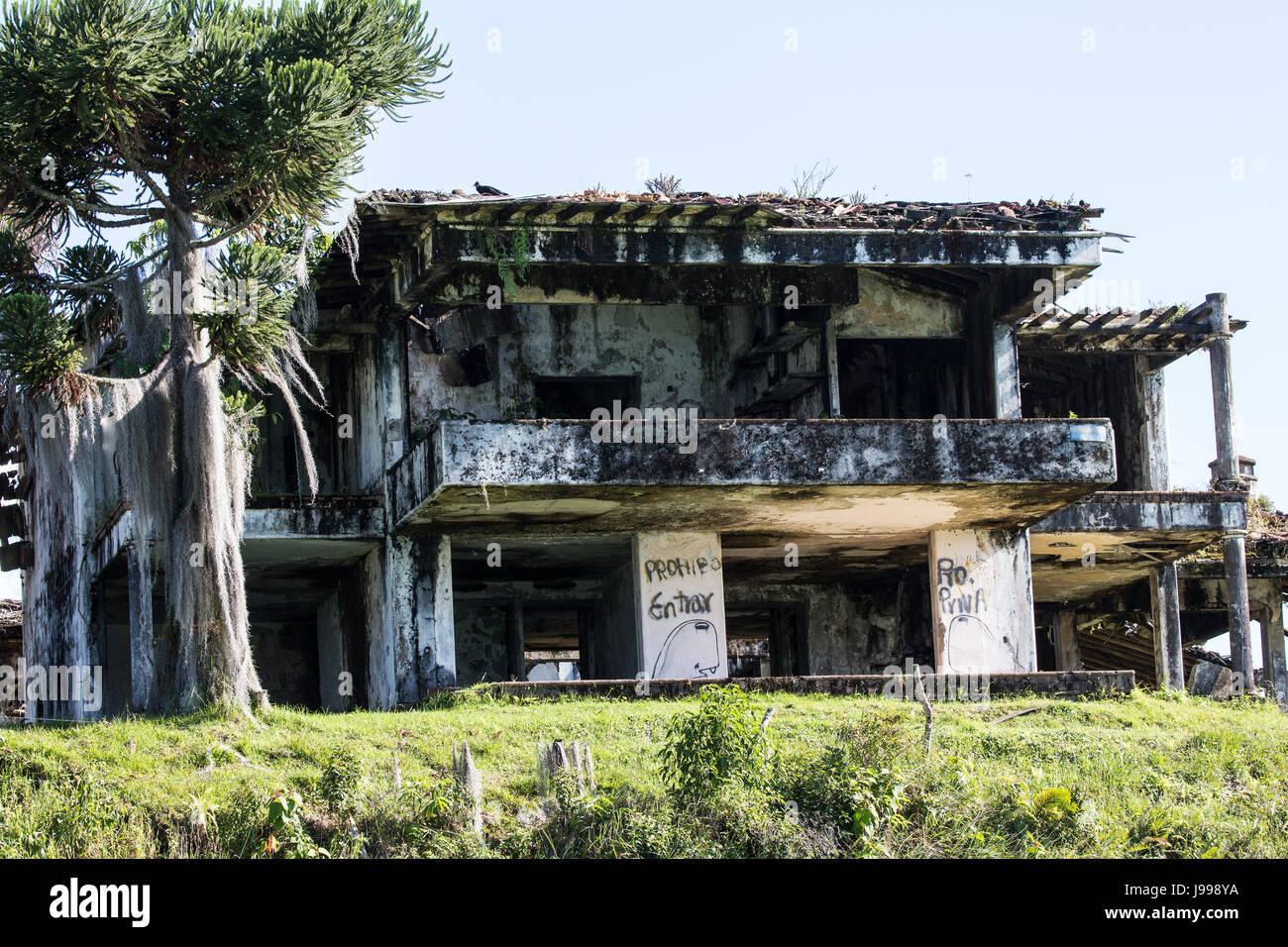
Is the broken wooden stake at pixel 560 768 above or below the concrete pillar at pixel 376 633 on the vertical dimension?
below

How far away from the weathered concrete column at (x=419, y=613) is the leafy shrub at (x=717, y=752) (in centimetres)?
730

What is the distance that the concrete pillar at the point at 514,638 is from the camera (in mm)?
27286

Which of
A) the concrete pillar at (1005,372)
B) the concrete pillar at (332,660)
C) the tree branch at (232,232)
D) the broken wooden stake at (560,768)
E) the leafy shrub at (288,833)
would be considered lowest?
the leafy shrub at (288,833)

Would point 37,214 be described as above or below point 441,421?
above

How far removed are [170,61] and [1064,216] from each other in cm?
1135

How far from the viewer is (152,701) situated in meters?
19.3

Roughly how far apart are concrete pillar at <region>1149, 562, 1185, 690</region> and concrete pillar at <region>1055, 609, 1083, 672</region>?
3.53 metres

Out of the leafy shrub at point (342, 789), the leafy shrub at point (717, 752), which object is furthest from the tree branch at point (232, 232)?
the leafy shrub at point (717, 752)

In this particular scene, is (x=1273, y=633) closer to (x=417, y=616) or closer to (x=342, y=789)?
(x=417, y=616)

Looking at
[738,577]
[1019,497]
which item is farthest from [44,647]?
[1019,497]

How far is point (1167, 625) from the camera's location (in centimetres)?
2836

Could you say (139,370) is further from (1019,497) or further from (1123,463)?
(1123,463)

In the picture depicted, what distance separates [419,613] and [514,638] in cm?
443

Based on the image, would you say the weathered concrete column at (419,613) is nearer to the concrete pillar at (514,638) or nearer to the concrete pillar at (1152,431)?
the concrete pillar at (514,638)
